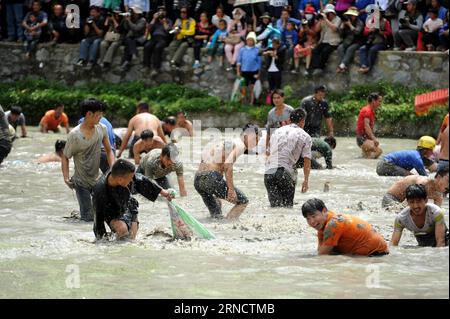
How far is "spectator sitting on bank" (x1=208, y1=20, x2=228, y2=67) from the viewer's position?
2069 centimetres

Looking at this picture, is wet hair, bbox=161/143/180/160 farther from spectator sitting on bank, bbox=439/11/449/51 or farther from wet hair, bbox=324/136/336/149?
spectator sitting on bank, bbox=439/11/449/51

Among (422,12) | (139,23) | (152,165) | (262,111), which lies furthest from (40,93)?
(152,165)

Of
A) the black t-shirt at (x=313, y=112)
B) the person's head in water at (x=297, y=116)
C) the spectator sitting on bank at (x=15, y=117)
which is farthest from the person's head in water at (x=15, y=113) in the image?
the person's head in water at (x=297, y=116)

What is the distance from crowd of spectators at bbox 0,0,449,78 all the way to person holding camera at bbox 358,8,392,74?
0.06 feet

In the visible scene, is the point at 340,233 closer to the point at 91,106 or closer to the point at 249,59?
the point at 91,106

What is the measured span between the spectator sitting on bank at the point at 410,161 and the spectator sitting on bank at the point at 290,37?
650cm

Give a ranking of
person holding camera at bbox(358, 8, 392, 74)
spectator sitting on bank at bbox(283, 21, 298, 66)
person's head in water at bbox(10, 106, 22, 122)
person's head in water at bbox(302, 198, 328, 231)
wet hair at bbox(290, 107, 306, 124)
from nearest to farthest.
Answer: person's head in water at bbox(302, 198, 328, 231)
wet hair at bbox(290, 107, 306, 124)
person's head in water at bbox(10, 106, 22, 122)
person holding camera at bbox(358, 8, 392, 74)
spectator sitting on bank at bbox(283, 21, 298, 66)

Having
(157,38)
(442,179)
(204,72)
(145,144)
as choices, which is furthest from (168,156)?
(157,38)

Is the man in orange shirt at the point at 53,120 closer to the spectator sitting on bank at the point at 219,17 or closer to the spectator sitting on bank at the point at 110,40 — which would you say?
the spectator sitting on bank at the point at 110,40

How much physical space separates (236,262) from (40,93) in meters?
14.8

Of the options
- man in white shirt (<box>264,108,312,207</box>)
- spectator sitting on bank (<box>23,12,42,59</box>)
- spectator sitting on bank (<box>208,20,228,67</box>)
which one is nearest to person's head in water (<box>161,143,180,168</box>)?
man in white shirt (<box>264,108,312,207</box>)

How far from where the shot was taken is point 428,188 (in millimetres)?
10172
